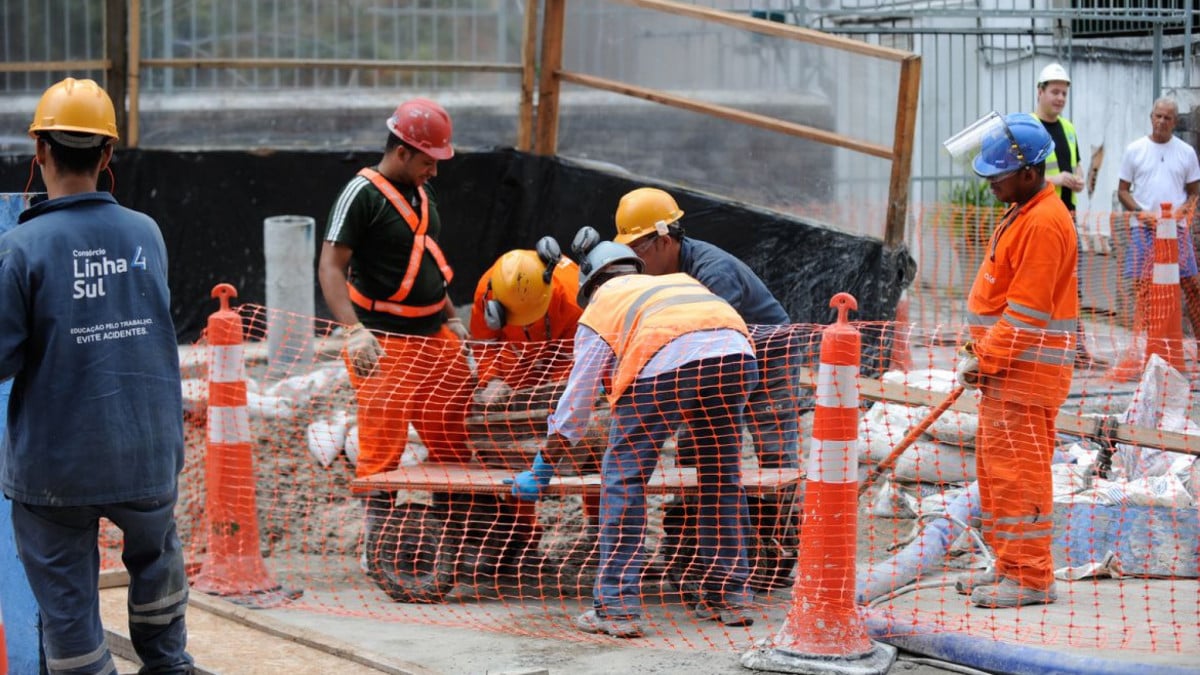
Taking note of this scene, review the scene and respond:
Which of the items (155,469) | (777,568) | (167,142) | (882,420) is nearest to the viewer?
(155,469)

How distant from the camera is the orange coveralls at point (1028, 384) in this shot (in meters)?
5.80

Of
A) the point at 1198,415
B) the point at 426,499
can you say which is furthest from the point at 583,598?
the point at 1198,415

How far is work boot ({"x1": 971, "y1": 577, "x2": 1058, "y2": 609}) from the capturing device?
5.86 m

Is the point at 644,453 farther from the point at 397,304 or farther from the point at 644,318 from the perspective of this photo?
the point at 397,304

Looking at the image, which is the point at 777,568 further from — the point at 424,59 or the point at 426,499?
the point at 424,59

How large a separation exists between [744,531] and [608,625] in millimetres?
806

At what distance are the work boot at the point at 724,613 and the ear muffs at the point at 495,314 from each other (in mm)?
1627

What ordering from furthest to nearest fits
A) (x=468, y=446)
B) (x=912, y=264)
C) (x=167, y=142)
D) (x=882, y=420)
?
(x=167, y=142) < (x=912, y=264) < (x=882, y=420) < (x=468, y=446)

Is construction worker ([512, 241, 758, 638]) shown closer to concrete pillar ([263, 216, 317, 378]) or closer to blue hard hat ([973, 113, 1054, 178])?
blue hard hat ([973, 113, 1054, 178])

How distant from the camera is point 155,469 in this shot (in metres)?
4.50

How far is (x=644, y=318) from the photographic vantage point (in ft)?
19.3

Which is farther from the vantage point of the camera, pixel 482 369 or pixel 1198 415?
pixel 1198 415

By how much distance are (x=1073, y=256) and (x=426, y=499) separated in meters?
3.20

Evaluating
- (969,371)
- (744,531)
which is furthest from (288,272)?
(969,371)
